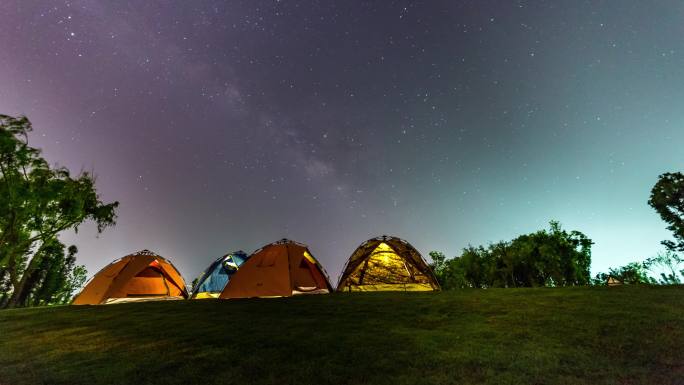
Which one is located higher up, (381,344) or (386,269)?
(386,269)

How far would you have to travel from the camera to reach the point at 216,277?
1568cm

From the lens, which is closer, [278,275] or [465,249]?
[278,275]

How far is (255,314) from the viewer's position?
8492mm

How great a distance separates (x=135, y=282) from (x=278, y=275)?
7.06 meters

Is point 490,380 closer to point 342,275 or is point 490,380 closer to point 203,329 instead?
point 203,329

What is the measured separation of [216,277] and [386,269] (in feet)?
27.4

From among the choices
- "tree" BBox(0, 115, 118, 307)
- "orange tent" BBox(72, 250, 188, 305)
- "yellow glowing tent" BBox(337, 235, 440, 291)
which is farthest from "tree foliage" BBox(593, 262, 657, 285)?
"tree" BBox(0, 115, 118, 307)

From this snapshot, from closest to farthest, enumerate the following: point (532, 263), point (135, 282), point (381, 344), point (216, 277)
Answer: point (381, 344) → point (135, 282) → point (216, 277) → point (532, 263)

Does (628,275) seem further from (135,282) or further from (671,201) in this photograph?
(135,282)

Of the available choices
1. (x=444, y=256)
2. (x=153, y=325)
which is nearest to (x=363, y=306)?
(x=153, y=325)

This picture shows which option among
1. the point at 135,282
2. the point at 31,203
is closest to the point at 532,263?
the point at 135,282

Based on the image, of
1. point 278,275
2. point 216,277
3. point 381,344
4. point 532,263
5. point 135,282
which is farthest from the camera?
point 532,263

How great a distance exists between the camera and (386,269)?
1577 centimetres

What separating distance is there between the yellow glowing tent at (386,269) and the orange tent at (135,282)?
841cm
